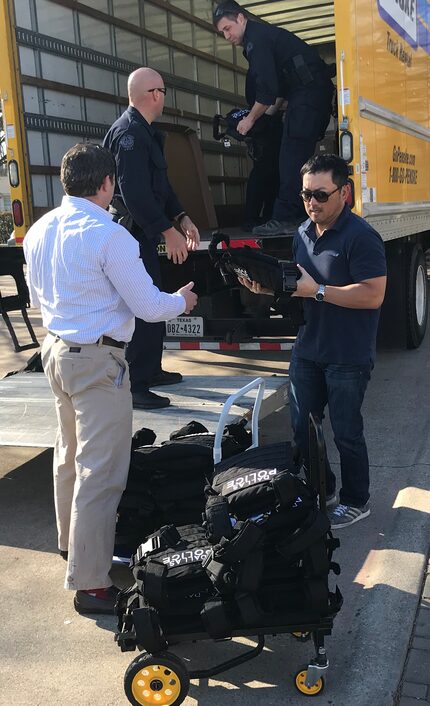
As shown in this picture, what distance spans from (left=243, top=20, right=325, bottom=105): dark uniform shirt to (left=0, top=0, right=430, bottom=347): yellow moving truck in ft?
1.28

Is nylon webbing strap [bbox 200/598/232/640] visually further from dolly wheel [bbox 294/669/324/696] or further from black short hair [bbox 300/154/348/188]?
black short hair [bbox 300/154/348/188]

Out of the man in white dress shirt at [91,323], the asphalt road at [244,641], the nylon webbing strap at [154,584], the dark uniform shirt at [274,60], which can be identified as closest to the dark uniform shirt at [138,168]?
the man in white dress shirt at [91,323]

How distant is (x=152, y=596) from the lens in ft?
8.16

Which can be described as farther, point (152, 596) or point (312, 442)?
point (312, 442)

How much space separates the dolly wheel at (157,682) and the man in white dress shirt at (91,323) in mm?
596

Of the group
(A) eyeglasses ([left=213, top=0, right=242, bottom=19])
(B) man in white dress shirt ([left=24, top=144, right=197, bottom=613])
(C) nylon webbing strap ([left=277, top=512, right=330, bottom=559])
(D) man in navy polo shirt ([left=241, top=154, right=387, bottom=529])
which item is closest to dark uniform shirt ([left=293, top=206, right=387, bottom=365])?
(D) man in navy polo shirt ([left=241, top=154, right=387, bottom=529])

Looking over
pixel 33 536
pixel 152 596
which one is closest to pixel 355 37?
pixel 33 536

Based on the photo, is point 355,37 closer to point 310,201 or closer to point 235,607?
point 310,201

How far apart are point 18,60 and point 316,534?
4.38m

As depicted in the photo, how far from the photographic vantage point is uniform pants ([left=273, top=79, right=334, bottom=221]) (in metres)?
5.63

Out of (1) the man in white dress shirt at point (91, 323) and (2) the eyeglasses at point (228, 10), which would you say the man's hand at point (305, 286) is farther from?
(2) the eyeglasses at point (228, 10)

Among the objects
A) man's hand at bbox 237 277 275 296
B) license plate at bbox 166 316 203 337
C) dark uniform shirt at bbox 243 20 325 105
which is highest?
dark uniform shirt at bbox 243 20 325 105

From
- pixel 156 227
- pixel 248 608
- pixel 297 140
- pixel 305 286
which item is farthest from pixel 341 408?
pixel 297 140

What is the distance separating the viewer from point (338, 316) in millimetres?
3447
